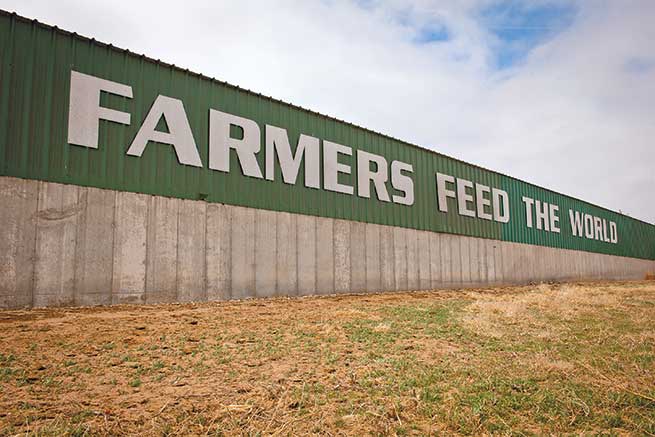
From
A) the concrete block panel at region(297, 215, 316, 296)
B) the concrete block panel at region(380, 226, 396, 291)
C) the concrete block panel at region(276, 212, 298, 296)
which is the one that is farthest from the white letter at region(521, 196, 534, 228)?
the concrete block panel at region(276, 212, 298, 296)

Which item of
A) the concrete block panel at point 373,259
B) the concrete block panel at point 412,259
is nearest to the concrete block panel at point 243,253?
the concrete block panel at point 373,259

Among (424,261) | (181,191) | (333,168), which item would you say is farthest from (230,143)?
(424,261)

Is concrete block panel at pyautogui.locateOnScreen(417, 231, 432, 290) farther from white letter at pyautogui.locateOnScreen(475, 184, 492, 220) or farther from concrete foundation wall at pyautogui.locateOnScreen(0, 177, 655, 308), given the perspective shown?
white letter at pyautogui.locateOnScreen(475, 184, 492, 220)

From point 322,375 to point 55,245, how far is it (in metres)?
7.50

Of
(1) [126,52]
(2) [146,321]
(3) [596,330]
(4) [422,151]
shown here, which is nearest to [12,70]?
(1) [126,52]

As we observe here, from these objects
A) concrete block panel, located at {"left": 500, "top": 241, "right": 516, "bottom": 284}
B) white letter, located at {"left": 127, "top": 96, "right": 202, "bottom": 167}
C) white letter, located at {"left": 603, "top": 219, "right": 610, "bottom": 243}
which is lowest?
concrete block panel, located at {"left": 500, "top": 241, "right": 516, "bottom": 284}

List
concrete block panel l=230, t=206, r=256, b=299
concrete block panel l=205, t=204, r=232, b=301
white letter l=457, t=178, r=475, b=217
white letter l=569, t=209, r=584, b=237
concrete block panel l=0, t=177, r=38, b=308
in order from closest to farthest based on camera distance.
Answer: concrete block panel l=0, t=177, r=38, b=308 → concrete block panel l=205, t=204, r=232, b=301 → concrete block panel l=230, t=206, r=256, b=299 → white letter l=457, t=178, r=475, b=217 → white letter l=569, t=209, r=584, b=237

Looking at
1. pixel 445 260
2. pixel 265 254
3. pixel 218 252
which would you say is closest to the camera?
pixel 218 252

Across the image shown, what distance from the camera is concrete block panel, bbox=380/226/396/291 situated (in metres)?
17.0

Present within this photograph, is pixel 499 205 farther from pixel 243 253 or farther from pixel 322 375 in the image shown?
pixel 322 375

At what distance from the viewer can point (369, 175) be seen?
1736 centimetres

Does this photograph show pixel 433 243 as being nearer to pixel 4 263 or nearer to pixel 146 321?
pixel 146 321

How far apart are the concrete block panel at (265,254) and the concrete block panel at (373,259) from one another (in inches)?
168

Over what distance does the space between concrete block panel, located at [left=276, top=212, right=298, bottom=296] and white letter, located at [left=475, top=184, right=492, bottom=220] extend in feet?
40.9
